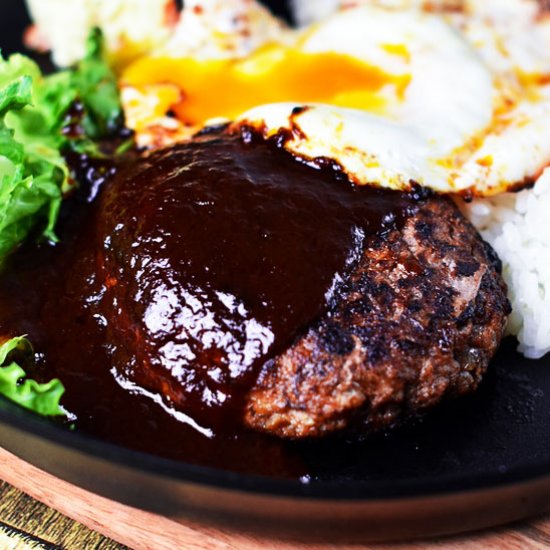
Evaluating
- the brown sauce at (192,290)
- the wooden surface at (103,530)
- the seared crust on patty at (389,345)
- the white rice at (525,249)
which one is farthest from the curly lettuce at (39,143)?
the white rice at (525,249)

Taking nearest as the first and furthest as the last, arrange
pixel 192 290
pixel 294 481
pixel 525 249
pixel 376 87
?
pixel 294 481
pixel 192 290
pixel 525 249
pixel 376 87

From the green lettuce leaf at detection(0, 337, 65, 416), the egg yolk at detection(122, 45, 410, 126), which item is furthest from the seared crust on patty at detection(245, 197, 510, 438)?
the egg yolk at detection(122, 45, 410, 126)

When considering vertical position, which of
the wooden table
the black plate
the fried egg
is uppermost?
the fried egg

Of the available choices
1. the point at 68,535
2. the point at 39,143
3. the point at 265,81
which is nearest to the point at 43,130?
the point at 39,143

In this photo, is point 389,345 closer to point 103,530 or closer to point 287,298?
point 287,298

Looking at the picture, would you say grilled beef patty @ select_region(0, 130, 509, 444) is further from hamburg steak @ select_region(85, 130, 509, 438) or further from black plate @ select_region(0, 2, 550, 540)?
black plate @ select_region(0, 2, 550, 540)

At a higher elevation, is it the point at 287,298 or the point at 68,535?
the point at 287,298

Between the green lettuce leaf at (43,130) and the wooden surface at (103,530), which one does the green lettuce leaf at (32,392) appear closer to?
the wooden surface at (103,530)
